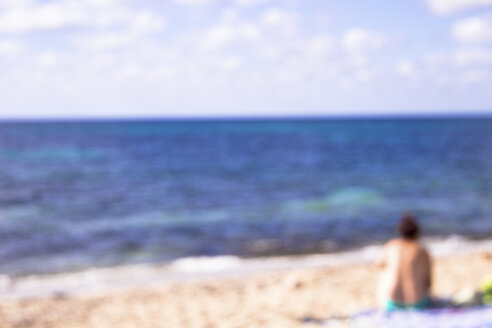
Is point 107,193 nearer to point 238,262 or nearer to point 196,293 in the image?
point 238,262

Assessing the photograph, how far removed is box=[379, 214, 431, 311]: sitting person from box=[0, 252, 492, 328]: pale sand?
902 millimetres

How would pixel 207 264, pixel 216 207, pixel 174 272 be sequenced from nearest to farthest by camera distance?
1. pixel 174 272
2. pixel 207 264
3. pixel 216 207

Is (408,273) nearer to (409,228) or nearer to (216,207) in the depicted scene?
(409,228)

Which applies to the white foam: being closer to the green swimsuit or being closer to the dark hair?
the green swimsuit

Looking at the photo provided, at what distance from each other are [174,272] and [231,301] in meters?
2.90

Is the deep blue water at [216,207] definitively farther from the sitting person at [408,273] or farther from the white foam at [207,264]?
the sitting person at [408,273]

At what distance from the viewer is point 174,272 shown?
10.8 meters

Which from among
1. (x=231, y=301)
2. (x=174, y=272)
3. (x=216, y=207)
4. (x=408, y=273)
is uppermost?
(x=408, y=273)

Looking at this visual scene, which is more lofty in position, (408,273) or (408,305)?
(408,273)

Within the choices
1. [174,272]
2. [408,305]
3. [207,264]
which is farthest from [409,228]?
[207,264]

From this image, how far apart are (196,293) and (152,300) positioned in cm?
71

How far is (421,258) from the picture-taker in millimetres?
6512

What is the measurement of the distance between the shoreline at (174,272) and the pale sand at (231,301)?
442 millimetres

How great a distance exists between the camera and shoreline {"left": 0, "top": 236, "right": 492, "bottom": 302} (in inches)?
376
